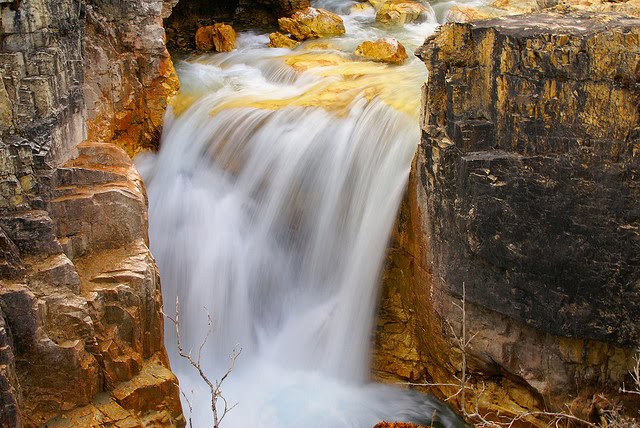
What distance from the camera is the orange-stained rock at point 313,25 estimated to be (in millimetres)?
12383

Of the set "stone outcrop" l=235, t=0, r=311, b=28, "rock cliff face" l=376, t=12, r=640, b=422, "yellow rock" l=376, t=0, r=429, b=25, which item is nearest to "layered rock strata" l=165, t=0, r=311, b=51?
"stone outcrop" l=235, t=0, r=311, b=28

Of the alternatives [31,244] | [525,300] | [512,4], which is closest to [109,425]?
[31,244]

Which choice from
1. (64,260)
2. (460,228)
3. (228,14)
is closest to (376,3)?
(228,14)

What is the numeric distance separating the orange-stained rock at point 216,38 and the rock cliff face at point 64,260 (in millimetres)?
5350

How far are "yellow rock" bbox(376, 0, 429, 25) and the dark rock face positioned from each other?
21.3ft

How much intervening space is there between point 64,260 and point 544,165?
3.90 meters

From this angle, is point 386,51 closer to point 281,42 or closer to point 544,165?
point 281,42

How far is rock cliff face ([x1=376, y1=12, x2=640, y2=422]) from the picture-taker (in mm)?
5801

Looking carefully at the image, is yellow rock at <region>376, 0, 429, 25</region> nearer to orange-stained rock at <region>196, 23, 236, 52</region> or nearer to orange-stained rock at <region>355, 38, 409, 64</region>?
orange-stained rock at <region>355, 38, 409, 64</region>

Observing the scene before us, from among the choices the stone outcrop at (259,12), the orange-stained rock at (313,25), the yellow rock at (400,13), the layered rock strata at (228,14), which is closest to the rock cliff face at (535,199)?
the orange-stained rock at (313,25)

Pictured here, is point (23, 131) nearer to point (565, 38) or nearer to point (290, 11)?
point (565, 38)

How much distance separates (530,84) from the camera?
236 inches

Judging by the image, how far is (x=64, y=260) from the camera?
590 centimetres

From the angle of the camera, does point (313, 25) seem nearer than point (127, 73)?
No
